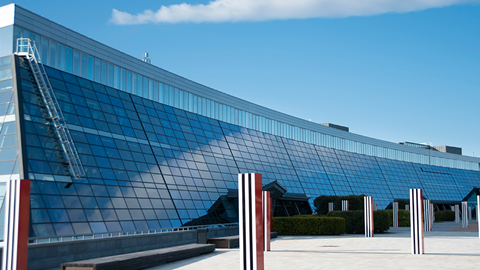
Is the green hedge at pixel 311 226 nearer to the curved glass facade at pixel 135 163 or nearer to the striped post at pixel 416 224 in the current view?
the curved glass facade at pixel 135 163

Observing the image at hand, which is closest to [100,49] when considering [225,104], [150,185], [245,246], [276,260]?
[150,185]

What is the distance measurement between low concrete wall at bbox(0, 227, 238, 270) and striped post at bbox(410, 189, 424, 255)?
39.3ft

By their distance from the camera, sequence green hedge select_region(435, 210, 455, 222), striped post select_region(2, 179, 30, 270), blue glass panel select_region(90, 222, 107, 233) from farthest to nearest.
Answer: green hedge select_region(435, 210, 455, 222)
blue glass panel select_region(90, 222, 107, 233)
striped post select_region(2, 179, 30, 270)

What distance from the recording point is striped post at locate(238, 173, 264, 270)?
1183cm

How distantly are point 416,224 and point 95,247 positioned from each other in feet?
44.0

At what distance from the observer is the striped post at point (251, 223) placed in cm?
1183

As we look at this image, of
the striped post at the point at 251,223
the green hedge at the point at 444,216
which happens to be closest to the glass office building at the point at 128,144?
the striped post at the point at 251,223

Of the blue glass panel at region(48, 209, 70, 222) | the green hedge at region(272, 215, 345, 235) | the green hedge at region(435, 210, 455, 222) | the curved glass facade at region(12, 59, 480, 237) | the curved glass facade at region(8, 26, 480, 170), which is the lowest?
the green hedge at region(435, 210, 455, 222)

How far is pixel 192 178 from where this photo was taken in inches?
1324

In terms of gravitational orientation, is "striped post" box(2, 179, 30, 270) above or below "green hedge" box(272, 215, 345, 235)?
above

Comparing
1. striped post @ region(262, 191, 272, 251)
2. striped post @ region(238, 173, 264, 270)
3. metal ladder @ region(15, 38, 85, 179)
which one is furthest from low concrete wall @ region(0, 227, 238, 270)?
striped post @ region(238, 173, 264, 270)

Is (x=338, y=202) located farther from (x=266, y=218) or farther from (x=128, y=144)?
(x=128, y=144)

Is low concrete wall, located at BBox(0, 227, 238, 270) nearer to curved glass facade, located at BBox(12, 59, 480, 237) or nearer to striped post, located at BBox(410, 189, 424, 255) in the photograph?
curved glass facade, located at BBox(12, 59, 480, 237)

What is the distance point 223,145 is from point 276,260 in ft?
76.9
